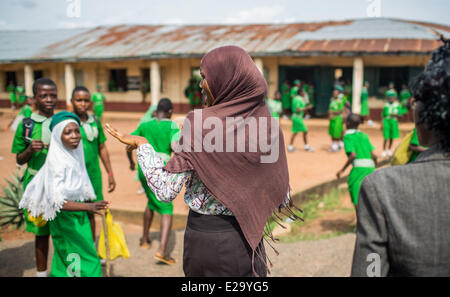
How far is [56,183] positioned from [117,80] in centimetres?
2029

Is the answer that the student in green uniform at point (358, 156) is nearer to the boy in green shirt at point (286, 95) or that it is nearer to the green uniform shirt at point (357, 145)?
the green uniform shirt at point (357, 145)

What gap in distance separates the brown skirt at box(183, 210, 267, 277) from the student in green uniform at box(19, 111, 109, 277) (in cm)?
123

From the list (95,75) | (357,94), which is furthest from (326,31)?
(95,75)

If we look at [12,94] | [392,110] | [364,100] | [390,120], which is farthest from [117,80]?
[392,110]

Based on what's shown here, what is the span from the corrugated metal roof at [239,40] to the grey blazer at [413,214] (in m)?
14.3

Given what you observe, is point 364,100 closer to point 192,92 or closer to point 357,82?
point 357,82

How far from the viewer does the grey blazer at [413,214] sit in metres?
1.38

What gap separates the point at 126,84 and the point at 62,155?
19.8 meters

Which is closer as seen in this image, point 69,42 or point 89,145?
point 89,145

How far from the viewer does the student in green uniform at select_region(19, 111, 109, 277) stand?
310 centimetres

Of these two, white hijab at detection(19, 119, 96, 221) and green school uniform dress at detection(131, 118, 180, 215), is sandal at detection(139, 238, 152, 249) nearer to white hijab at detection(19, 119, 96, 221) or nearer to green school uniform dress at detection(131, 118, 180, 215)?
green school uniform dress at detection(131, 118, 180, 215)

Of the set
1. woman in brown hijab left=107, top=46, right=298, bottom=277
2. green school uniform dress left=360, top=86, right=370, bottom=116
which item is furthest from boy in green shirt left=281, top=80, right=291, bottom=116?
woman in brown hijab left=107, top=46, right=298, bottom=277

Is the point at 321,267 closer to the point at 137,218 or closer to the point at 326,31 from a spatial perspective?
the point at 137,218

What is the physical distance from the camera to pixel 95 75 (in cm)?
2228
